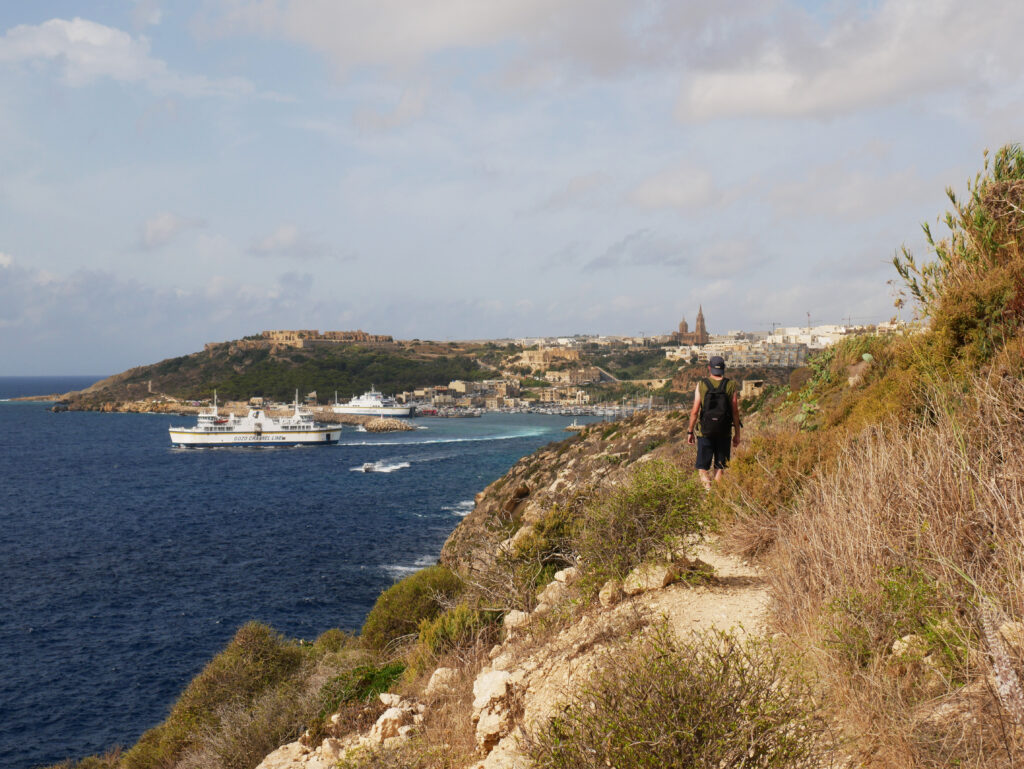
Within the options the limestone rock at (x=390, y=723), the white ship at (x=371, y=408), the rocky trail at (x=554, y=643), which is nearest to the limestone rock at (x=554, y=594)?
the rocky trail at (x=554, y=643)

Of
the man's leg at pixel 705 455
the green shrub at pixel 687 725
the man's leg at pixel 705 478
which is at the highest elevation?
the man's leg at pixel 705 455

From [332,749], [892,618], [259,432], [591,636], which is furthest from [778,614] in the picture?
[259,432]

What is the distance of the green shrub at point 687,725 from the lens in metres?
2.32

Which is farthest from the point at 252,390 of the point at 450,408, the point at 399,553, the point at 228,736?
the point at 228,736

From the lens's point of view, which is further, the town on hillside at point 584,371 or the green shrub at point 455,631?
the town on hillside at point 584,371

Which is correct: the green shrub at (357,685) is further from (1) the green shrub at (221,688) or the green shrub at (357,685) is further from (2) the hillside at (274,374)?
(2) the hillside at (274,374)

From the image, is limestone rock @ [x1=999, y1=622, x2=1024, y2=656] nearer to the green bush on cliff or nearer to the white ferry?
the green bush on cliff

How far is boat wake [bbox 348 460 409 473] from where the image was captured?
165 feet

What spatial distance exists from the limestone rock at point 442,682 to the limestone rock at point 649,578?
1.61 m

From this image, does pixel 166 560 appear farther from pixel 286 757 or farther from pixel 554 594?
pixel 554 594

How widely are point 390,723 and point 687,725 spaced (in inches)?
135

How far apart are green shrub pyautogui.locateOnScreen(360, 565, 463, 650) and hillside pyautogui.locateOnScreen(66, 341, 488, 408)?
4088 inches

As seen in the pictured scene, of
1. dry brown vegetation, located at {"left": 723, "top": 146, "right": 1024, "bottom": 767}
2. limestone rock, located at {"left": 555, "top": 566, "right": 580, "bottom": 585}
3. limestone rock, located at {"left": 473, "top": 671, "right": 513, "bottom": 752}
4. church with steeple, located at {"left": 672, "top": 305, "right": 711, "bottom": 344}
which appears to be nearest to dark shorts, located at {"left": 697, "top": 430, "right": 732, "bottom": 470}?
dry brown vegetation, located at {"left": 723, "top": 146, "right": 1024, "bottom": 767}

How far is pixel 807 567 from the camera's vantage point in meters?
3.75
